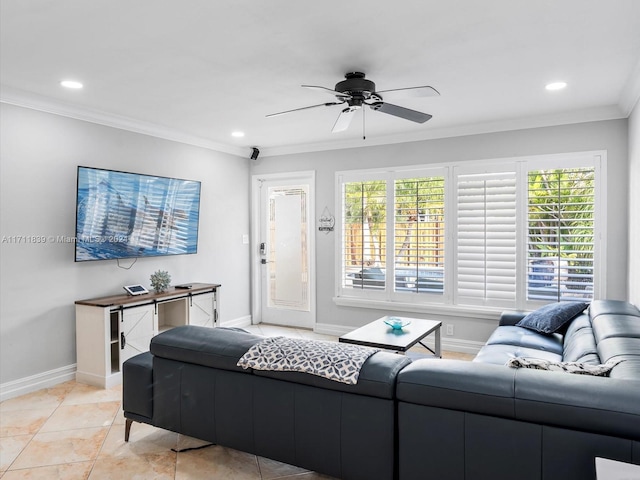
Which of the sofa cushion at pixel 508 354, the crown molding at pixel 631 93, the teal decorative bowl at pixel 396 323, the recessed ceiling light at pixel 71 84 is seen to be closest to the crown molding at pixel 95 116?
the recessed ceiling light at pixel 71 84

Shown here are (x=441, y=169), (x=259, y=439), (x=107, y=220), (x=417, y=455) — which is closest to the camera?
(x=417, y=455)

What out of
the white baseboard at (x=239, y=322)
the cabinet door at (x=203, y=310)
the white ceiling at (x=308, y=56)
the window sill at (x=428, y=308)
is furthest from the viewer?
the white baseboard at (x=239, y=322)

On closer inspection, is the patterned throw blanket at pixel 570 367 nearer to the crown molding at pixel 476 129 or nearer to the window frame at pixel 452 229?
the window frame at pixel 452 229

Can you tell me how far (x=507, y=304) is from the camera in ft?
15.4

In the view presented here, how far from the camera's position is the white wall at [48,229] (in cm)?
370

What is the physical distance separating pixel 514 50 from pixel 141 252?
3.88 m

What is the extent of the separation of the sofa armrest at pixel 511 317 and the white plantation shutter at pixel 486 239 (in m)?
0.42

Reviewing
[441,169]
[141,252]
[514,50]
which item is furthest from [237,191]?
[514,50]

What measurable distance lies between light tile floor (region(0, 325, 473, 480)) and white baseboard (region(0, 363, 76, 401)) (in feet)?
0.37

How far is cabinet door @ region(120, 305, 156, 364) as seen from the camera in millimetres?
4055

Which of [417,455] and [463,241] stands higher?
[463,241]

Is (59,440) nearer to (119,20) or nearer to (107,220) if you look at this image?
(107,220)

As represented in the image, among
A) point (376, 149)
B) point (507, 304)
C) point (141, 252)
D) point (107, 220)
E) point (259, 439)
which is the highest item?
point (376, 149)

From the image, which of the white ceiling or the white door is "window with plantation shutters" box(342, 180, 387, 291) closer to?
the white door
